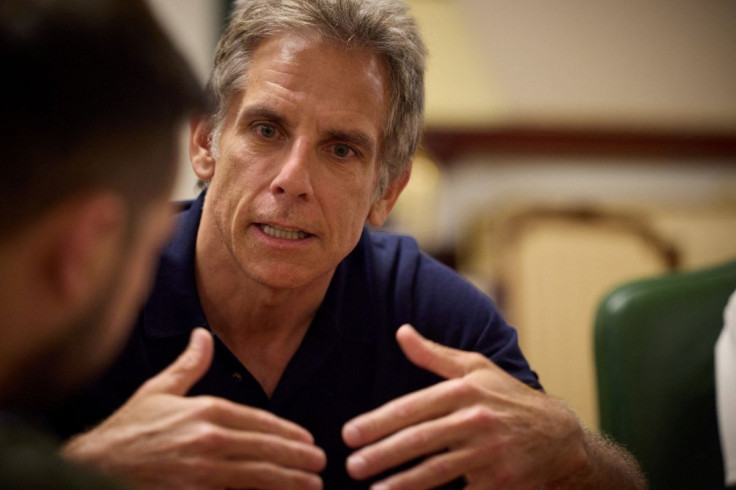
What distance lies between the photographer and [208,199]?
1270 mm

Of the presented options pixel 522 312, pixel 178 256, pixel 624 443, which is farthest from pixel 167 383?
pixel 522 312

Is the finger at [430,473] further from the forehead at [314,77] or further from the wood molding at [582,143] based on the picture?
the wood molding at [582,143]

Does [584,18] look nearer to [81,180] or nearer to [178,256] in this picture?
[178,256]

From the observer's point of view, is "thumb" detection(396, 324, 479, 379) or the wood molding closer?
"thumb" detection(396, 324, 479, 379)

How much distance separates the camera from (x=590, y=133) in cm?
329

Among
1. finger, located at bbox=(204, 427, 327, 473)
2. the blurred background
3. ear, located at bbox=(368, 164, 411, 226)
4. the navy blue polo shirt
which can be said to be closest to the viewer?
finger, located at bbox=(204, 427, 327, 473)

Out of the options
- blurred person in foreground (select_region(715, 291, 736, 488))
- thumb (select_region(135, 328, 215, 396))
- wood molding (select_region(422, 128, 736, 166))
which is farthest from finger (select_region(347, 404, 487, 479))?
wood molding (select_region(422, 128, 736, 166))

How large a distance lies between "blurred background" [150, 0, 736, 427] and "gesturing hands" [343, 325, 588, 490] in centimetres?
200

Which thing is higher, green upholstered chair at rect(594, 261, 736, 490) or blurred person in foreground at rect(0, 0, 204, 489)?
blurred person in foreground at rect(0, 0, 204, 489)

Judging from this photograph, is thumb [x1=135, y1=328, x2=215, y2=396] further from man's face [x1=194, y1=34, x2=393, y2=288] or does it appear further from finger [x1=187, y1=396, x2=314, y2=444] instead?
man's face [x1=194, y1=34, x2=393, y2=288]

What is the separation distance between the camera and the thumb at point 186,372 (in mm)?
856

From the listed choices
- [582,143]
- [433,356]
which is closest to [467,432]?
[433,356]

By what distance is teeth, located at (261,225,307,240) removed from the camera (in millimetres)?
1175

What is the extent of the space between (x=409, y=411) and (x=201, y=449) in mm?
Result: 256
